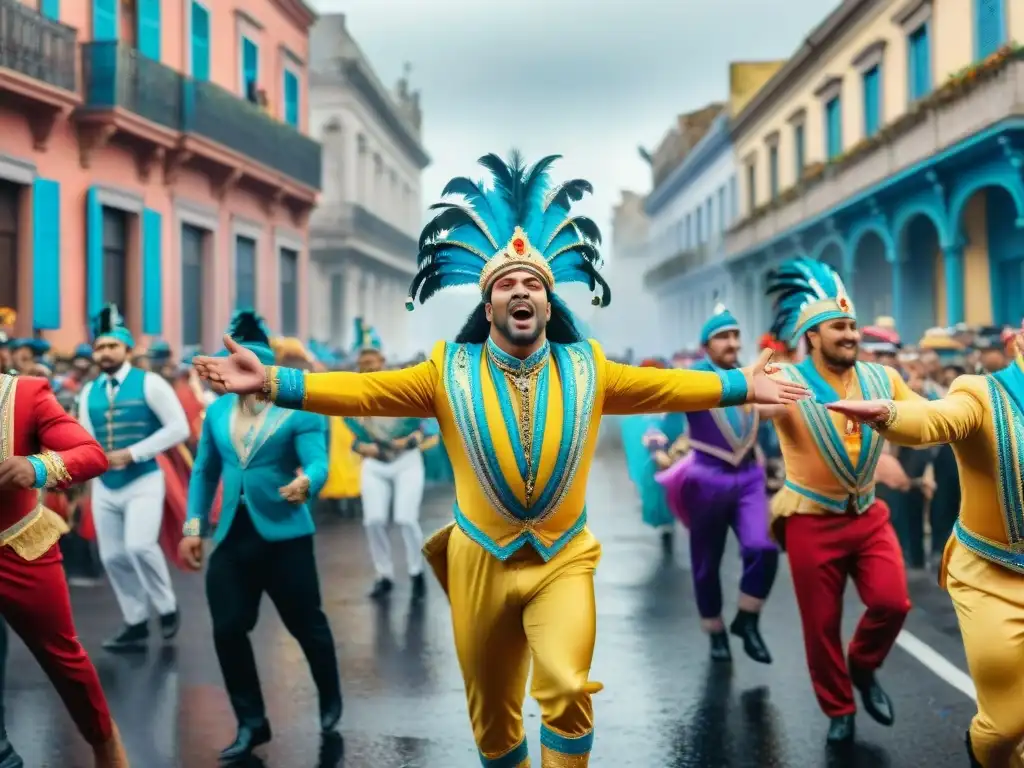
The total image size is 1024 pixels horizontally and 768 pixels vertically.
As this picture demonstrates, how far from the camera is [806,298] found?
6469mm

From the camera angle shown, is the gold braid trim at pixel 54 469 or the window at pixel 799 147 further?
the window at pixel 799 147

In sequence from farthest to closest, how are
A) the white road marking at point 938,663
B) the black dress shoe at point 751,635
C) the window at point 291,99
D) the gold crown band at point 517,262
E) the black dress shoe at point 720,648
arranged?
the window at point 291,99 → the black dress shoe at point 720,648 → the black dress shoe at point 751,635 → the white road marking at point 938,663 → the gold crown band at point 517,262

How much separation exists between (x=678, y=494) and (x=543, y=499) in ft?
12.1

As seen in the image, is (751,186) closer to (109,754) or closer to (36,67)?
(36,67)

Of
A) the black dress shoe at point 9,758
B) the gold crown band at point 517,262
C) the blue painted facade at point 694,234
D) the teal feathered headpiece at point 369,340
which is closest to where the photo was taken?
the gold crown band at point 517,262

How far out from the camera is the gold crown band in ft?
16.2

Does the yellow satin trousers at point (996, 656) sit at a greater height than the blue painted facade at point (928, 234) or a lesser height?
lesser

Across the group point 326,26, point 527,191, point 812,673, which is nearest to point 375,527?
point 812,673

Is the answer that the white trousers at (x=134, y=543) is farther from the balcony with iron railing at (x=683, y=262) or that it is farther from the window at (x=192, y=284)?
the balcony with iron railing at (x=683, y=262)

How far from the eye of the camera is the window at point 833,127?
28453mm

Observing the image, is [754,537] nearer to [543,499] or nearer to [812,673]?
[812,673]

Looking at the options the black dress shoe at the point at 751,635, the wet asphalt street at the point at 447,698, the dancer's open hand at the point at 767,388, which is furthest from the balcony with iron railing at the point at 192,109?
the dancer's open hand at the point at 767,388

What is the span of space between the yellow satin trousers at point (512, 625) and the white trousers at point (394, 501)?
540cm

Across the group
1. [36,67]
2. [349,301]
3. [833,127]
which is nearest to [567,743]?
[36,67]
